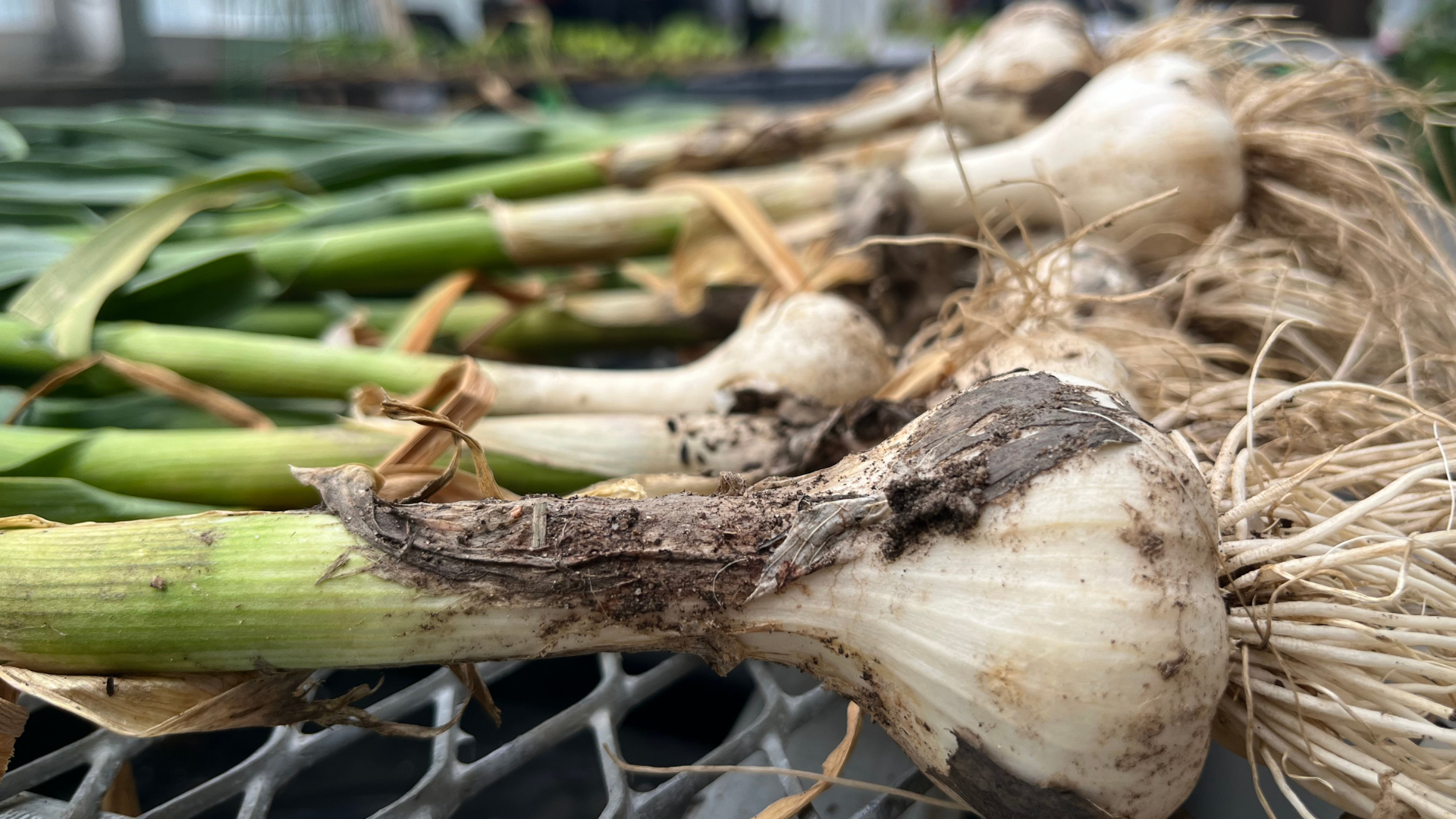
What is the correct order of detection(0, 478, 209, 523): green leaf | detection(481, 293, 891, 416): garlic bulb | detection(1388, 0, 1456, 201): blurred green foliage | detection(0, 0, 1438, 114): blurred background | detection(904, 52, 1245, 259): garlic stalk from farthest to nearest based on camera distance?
detection(0, 0, 1438, 114): blurred background, detection(1388, 0, 1456, 201): blurred green foliage, detection(904, 52, 1245, 259): garlic stalk, detection(481, 293, 891, 416): garlic bulb, detection(0, 478, 209, 523): green leaf

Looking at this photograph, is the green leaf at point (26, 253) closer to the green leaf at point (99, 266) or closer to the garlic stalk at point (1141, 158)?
the green leaf at point (99, 266)

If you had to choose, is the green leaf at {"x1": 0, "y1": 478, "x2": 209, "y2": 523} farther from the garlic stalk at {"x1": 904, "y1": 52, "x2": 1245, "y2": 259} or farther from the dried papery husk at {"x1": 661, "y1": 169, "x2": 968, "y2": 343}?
the garlic stalk at {"x1": 904, "y1": 52, "x2": 1245, "y2": 259}

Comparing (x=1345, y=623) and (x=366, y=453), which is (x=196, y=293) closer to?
(x=366, y=453)

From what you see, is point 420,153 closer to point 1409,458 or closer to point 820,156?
point 820,156

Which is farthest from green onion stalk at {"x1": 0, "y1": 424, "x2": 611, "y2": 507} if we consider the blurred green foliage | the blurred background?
the blurred green foliage

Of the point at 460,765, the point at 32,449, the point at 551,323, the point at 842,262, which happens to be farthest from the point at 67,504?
the point at 842,262

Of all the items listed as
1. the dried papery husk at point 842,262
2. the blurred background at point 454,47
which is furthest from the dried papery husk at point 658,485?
the blurred background at point 454,47

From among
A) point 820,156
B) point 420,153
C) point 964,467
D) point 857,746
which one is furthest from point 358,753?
point 820,156

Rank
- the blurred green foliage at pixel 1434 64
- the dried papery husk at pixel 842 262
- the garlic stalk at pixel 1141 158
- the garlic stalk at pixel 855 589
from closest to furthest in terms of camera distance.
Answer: the garlic stalk at pixel 855 589 → the garlic stalk at pixel 1141 158 → the dried papery husk at pixel 842 262 → the blurred green foliage at pixel 1434 64
